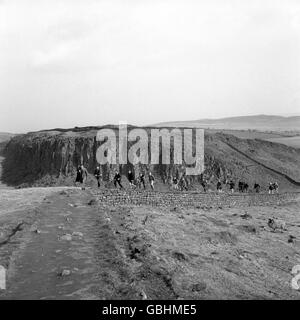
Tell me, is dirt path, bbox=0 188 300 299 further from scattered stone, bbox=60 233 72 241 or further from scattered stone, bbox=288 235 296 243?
scattered stone, bbox=288 235 296 243

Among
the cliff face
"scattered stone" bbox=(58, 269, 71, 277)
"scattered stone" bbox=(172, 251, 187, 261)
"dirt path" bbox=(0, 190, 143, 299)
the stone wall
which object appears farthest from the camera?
the cliff face

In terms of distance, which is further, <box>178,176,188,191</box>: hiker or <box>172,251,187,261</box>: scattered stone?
<box>178,176,188,191</box>: hiker

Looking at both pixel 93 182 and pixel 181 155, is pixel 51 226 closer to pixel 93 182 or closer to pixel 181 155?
pixel 93 182

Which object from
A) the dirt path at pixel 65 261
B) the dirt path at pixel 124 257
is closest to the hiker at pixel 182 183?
the dirt path at pixel 124 257

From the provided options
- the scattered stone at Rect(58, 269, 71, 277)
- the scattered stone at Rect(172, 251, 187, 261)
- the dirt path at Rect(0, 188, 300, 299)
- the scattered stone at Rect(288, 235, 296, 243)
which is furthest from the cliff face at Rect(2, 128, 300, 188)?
the scattered stone at Rect(58, 269, 71, 277)

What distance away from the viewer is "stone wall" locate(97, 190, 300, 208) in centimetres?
2867

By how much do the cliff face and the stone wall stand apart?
10820 millimetres

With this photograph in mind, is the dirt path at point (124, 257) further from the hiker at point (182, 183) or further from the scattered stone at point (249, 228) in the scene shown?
the hiker at point (182, 183)

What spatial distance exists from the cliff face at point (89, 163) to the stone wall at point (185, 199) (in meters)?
10.8

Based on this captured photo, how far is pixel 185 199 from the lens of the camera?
34250 millimetres
